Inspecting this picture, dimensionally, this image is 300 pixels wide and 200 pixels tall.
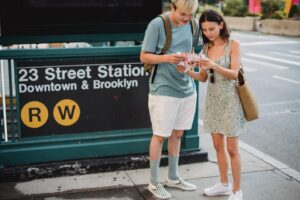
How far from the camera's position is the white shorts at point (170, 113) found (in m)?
3.95

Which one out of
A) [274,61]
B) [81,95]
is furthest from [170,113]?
[274,61]

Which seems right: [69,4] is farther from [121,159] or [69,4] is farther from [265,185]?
[265,185]

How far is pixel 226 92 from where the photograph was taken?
3830 millimetres

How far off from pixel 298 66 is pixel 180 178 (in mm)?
9304

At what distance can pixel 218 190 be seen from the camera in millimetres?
4215

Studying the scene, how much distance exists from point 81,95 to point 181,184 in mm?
1378

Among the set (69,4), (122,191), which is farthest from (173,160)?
(69,4)

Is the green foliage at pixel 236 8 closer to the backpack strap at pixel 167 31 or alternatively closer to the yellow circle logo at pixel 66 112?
the yellow circle logo at pixel 66 112

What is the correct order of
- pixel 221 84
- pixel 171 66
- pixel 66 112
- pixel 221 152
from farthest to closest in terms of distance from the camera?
1. pixel 66 112
2. pixel 221 152
3. pixel 171 66
4. pixel 221 84

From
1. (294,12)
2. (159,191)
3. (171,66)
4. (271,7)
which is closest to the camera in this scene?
(171,66)

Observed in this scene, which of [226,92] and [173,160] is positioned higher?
[226,92]

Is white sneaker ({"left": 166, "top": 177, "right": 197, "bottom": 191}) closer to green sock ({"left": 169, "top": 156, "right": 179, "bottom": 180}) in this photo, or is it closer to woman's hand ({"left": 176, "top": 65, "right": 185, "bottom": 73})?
green sock ({"left": 169, "top": 156, "right": 179, "bottom": 180})

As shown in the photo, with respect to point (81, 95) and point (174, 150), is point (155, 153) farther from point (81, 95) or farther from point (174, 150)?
point (81, 95)

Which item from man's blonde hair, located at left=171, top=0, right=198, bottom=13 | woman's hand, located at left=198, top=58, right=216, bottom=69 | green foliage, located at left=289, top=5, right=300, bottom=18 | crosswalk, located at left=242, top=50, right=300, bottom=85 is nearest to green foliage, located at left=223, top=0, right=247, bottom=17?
green foliage, located at left=289, top=5, right=300, bottom=18
